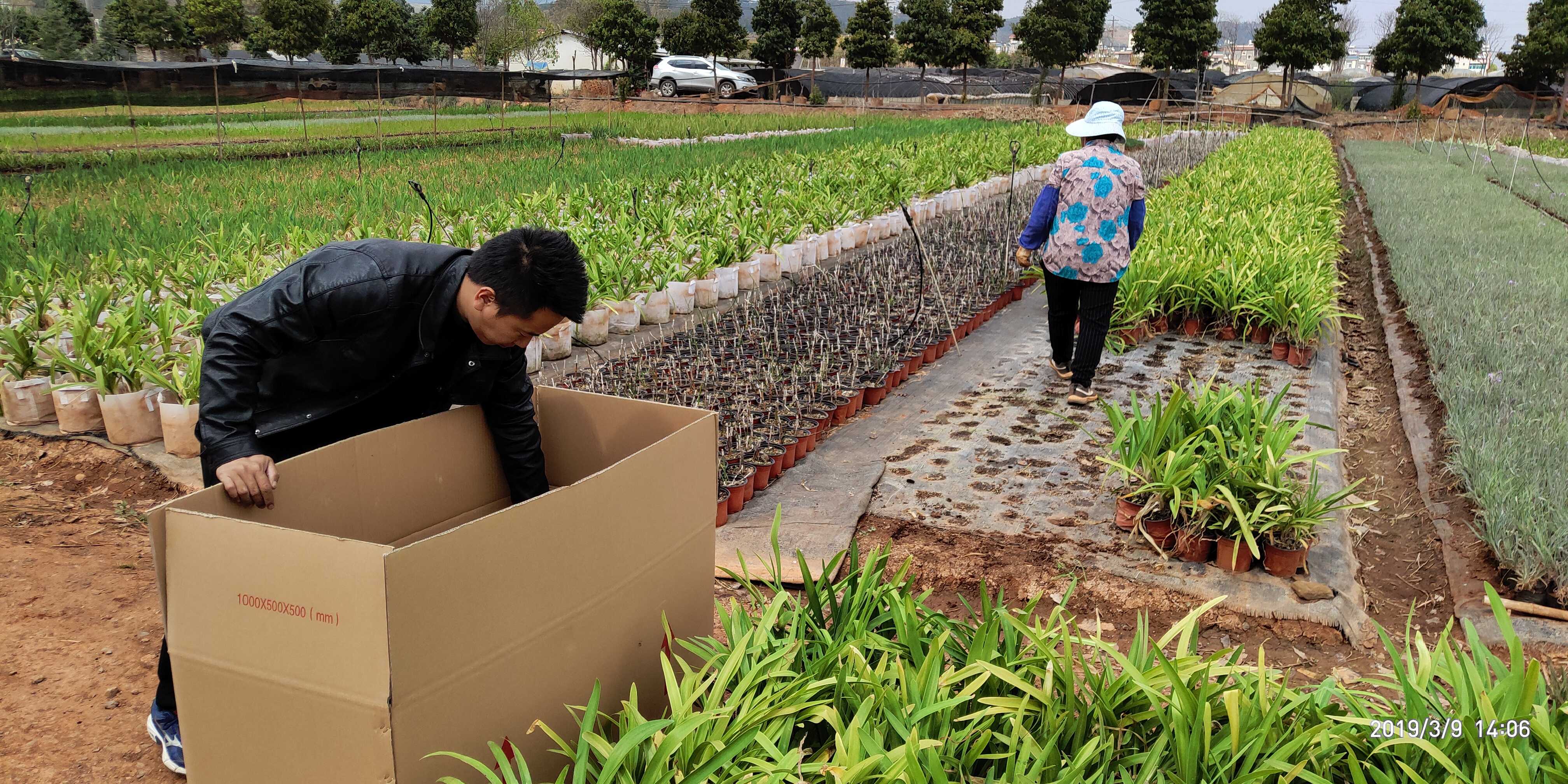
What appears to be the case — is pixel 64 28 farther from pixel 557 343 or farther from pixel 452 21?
pixel 557 343

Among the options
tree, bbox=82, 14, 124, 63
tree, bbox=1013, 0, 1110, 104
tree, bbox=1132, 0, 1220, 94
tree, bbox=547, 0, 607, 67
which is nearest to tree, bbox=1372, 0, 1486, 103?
tree, bbox=1132, 0, 1220, 94

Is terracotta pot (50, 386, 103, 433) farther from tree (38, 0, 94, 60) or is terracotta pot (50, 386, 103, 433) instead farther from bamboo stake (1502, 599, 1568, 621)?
tree (38, 0, 94, 60)

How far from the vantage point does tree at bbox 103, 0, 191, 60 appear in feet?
138

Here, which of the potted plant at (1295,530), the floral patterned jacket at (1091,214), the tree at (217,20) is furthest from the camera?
the tree at (217,20)

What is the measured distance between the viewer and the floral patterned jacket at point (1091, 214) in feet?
14.6

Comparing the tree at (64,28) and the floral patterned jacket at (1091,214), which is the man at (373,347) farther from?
the tree at (64,28)

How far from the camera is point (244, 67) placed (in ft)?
51.5

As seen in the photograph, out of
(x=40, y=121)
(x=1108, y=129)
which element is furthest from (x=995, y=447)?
(x=40, y=121)

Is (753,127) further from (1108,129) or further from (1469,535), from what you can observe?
(1469,535)

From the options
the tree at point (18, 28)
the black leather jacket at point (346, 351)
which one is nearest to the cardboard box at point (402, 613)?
the black leather jacket at point (346, 351)

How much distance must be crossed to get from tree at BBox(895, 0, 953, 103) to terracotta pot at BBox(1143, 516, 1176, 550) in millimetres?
32055

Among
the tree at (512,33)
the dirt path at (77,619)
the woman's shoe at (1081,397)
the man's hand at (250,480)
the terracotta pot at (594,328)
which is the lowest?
the dirt path at (77,619)

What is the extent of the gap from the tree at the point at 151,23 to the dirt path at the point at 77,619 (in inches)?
1898

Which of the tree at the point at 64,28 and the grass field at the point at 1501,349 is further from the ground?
the tree at the point at 64,28
